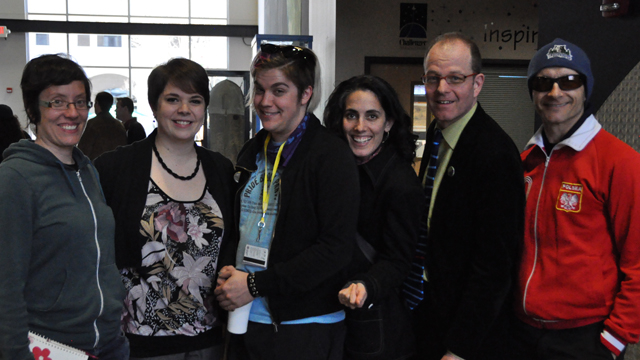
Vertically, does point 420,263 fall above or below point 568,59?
below

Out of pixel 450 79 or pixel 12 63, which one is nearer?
pixel 450 79

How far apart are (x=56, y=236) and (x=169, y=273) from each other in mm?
423

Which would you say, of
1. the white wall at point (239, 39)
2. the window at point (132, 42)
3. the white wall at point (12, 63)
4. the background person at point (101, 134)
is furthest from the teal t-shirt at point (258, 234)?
the white wall at point (12, 63)

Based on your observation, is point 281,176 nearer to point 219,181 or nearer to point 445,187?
point 219,181

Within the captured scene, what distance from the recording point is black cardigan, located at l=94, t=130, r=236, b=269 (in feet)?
6.29

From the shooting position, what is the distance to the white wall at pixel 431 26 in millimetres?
6484

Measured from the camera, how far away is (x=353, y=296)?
178 cm

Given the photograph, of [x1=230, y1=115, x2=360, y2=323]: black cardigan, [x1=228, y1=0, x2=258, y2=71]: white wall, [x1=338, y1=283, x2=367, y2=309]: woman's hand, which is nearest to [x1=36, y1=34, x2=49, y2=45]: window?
[x1=228, y1=0, x2=258, y2=71]: white wall

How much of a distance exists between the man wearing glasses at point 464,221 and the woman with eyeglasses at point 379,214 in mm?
91

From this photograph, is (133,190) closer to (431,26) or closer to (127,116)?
(431,26)

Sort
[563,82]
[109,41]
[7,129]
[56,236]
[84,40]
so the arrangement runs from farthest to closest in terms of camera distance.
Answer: [109,41], [84,40], [7,129], [563,82], [56,236]

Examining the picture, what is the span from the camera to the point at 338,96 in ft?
7.11

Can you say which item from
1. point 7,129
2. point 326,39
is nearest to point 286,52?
point 326,39

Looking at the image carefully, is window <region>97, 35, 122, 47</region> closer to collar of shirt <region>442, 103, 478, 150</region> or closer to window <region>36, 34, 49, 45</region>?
window <region>36, 34, 49, 45</region>
